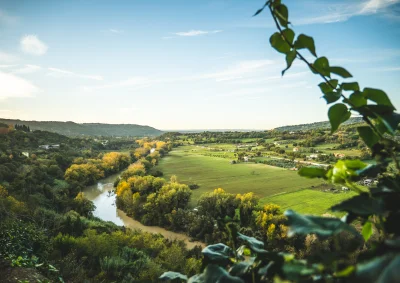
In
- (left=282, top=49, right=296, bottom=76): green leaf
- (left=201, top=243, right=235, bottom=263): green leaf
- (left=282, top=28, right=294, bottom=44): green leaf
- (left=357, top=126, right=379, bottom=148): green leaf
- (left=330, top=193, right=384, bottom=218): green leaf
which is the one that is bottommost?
(left=201, top=243, right=235, bottom=263): green leaf

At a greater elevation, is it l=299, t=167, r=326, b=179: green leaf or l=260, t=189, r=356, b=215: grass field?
l=299, t=167, r=326, b=179: green leaf

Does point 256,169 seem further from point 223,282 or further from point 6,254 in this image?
point 223,282

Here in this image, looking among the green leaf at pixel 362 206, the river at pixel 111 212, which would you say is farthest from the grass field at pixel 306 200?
the green leaf at pixel 362 206

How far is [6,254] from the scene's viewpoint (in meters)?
8.24

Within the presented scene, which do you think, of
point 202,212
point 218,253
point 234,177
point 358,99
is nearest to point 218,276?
point 218,253

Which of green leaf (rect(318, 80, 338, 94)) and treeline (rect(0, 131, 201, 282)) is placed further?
treeline (rect(0, 131, 201, 282))

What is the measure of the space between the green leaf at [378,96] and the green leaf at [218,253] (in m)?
0.83

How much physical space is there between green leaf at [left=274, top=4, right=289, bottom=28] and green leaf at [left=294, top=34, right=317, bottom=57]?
0.26 feet

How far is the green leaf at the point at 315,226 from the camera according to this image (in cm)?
65

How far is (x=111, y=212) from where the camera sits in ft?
139

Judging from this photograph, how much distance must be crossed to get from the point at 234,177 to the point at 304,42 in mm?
63588

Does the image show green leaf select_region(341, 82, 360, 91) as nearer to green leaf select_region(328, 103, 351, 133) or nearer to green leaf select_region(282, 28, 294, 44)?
green leaf select_region(328, 103, 351, 133)

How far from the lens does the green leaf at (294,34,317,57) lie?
0.96 meters

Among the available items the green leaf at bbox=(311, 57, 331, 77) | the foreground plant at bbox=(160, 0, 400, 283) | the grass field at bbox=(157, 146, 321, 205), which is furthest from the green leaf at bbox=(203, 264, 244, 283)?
the grass field at bbox=(157, 146, 321, 205)
